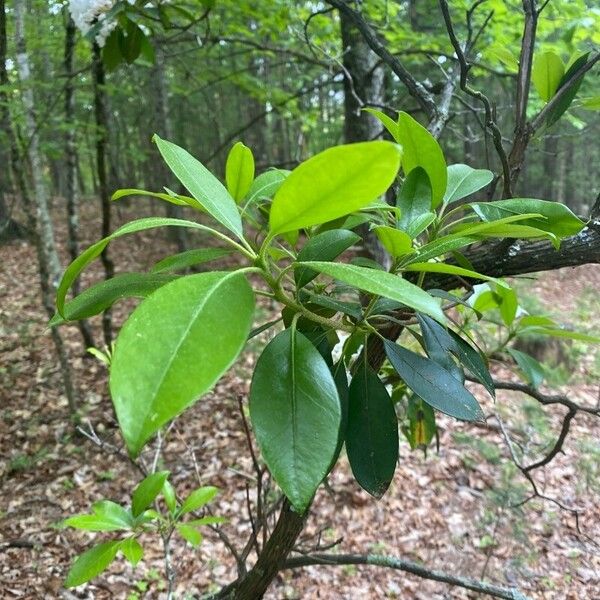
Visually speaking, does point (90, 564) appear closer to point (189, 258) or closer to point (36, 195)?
point (189, 258)

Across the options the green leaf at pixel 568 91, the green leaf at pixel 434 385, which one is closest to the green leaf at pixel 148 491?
the green leaf at pixel 434 385

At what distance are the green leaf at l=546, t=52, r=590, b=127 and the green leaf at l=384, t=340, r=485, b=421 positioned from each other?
24.6 inches

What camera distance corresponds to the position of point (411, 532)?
3.02 metres

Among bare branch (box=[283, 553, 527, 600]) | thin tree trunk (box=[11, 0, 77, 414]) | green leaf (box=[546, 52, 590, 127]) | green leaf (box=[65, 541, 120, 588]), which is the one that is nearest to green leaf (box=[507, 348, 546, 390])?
bare branch (box=[283, 553, 527, 600])

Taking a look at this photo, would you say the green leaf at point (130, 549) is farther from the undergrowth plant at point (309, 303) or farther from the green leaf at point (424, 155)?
the green leaf at point (424, 155)

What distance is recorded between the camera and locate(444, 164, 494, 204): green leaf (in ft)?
3.09

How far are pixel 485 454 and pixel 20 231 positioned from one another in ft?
29.2

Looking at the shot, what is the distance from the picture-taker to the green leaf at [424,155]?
0.74 meters

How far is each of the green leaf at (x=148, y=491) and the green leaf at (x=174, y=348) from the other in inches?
33.7

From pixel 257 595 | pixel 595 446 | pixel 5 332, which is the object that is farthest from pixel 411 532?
pixel 5 332

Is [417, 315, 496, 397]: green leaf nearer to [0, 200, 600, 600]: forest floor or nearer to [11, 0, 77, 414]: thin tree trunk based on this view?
[0, 200, 600, 600]: forest floor

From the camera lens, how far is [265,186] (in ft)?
3.08

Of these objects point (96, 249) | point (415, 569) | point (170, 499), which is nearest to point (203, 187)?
point (96, 249)

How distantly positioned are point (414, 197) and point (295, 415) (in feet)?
1.26
